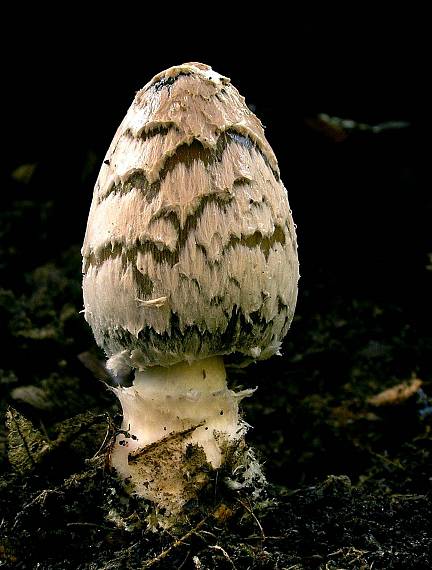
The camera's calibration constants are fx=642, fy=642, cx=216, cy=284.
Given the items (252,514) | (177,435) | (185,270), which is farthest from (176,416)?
(185,270)

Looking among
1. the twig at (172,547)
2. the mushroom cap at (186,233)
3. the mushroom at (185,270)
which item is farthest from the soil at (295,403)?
the mushroom cap at (186,233)

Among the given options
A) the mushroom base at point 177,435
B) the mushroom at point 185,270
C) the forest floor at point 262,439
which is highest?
the mushroom at point 185,270

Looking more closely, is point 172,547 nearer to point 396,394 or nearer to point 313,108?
point 396,394

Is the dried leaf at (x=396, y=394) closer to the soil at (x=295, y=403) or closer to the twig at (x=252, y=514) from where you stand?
the soil at (x=295, y=403)

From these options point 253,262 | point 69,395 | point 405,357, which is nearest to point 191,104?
point 253,262

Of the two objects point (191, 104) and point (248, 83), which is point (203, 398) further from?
point (248, 83)

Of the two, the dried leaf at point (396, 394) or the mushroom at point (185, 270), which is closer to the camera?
the mushroom at point (185, 270)

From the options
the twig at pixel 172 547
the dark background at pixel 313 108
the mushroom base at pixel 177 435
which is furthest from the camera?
the dark background at pixel 313 108

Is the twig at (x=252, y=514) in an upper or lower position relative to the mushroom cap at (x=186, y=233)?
lower
